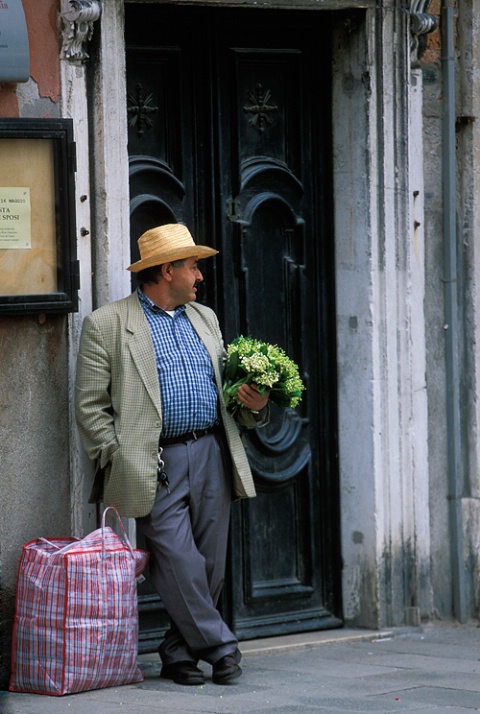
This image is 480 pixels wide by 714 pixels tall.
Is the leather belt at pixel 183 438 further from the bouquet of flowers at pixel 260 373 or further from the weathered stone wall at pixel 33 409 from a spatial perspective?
the weathered stone wall at pixel 33 409

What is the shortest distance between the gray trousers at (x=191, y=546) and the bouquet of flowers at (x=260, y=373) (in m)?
0.24

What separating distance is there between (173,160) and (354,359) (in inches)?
53.0

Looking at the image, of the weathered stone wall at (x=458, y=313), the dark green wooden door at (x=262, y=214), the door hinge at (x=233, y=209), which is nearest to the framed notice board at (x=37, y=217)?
the dark green wooden door at (x=262, y=214)

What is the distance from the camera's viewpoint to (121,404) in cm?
642

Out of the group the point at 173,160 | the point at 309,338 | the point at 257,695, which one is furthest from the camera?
the point at 309,338

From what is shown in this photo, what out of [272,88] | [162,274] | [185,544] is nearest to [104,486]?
[185,544]

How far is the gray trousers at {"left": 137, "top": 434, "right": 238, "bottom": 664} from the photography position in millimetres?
6449

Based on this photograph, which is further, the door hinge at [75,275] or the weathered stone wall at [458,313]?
the weathered stone wall at [458,313]

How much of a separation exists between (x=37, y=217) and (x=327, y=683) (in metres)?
2.31

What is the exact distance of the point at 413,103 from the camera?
25.5 ft

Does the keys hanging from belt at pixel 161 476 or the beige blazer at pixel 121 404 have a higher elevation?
the beige blazer at pixel 121 404

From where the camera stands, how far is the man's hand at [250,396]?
6504mm

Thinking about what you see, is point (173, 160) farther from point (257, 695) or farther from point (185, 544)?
point (257, 695)

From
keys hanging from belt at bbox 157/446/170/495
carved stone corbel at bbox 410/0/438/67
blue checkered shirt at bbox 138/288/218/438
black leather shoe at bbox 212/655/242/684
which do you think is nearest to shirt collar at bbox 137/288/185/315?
blue checkered shirt at bbox 138/288/218/438
